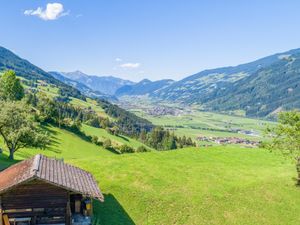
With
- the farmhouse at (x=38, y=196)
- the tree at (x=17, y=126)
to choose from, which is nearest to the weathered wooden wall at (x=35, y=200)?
the farmhouse at (x=38, y=196)

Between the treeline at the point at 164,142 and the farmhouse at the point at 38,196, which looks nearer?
the farmhouse at the point at 38,196

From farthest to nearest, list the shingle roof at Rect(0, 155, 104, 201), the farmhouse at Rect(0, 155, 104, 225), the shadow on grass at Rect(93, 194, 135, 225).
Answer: the shadow on grass at Rect(93, 194, 135, 225) < the farmhouse at Rect(0, 155, 104, 225) < the shingle roof at Rect(0, 155, 104, 201)

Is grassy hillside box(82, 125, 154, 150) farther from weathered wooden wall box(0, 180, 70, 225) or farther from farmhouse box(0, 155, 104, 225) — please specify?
weathered wooden wall box(0, 180, 70, 225)

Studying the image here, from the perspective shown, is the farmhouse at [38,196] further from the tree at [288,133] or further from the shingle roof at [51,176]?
the tree at [288,133]

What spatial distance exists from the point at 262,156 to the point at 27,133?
140 ft

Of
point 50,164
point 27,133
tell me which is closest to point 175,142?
point 27,133

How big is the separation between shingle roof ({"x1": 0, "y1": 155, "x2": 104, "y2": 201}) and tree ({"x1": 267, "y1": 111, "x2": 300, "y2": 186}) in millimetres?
26753

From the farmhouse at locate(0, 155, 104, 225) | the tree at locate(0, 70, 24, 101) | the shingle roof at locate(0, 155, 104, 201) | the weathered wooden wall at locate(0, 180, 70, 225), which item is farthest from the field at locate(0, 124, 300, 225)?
the tree at locate(0, 70, 24, 101)

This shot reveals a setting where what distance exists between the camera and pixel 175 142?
618 ft

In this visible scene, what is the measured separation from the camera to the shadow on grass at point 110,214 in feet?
121

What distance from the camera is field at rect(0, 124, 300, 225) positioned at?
3988 cm

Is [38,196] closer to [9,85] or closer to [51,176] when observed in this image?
[51,176]

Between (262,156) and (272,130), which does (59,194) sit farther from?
(262,156)

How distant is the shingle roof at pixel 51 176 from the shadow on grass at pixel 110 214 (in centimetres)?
370
